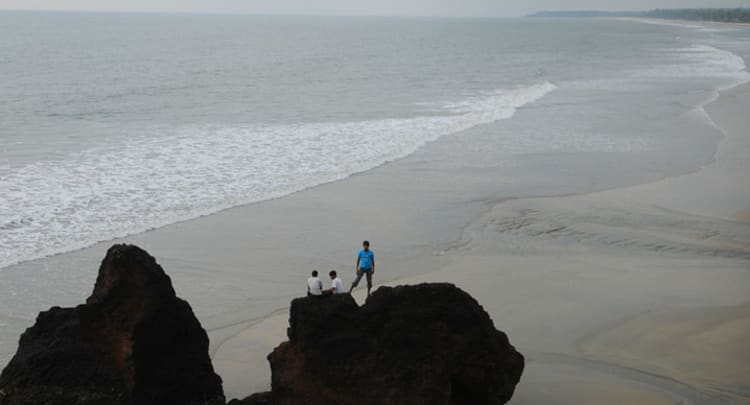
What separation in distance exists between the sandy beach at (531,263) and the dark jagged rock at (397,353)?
1.74m

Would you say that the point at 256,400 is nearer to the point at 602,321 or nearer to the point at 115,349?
the point at 115,349

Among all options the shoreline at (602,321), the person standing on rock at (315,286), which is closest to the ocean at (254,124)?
the shoreline at (602,321)

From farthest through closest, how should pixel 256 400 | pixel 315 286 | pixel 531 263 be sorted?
pixel 531 263, pixel 315 286, pixel 256 400

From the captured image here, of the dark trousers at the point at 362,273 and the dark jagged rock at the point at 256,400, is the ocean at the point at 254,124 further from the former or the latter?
the dark jagged rock at the point at 256,400

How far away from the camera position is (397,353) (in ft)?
29.1

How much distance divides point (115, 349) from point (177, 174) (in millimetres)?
15961

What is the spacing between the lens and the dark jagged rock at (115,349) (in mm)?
9188

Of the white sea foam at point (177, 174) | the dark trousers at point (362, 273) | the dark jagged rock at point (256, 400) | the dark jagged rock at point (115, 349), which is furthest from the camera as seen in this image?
→ the white sea foam at point (177, 174)

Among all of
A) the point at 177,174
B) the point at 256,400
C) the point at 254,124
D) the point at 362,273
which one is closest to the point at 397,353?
the point at 256,400

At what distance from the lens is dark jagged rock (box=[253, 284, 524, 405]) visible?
879cm

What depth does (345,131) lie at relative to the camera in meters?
34.3

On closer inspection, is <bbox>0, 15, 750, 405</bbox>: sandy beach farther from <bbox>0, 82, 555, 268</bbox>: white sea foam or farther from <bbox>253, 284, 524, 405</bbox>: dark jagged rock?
<bbox>253, 284, 524, 405</bbox>: dark jagged rock

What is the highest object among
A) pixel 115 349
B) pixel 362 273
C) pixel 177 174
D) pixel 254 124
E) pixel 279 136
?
pixel 115 349

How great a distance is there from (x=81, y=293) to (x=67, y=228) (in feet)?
14.7
